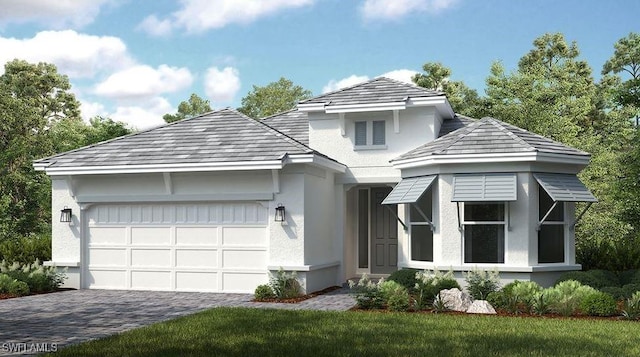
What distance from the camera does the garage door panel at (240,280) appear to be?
16859 millimetres

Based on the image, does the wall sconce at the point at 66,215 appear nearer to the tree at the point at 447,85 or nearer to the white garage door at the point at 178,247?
the white garage door at the point at 178,247

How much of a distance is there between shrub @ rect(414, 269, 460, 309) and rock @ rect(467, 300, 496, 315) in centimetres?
90

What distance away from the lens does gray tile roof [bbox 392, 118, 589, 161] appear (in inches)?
618

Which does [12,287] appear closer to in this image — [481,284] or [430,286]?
[430,286]

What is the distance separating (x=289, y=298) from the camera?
15758mm

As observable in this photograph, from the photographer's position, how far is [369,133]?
1922 centimetres

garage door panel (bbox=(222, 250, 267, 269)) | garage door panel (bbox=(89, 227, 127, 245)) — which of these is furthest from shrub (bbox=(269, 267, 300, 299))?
garage door panel (bbox=(89, 227, 127, 245))

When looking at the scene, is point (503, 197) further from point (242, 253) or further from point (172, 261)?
point (172, 261)

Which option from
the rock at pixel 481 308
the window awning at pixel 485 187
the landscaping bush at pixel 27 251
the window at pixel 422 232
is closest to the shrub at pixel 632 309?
the rock at pixel 481 308

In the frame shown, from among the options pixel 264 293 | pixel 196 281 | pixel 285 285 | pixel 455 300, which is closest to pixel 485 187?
pixel 455 300

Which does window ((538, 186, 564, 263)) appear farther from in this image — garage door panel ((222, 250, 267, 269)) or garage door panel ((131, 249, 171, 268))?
garage door panel ((131, 249, 171, 268))

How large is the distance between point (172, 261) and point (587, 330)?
10253mm

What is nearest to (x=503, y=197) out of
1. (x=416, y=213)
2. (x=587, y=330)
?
(x=416, y=213)

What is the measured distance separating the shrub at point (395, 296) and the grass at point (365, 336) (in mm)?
513
